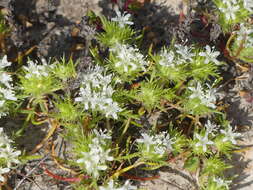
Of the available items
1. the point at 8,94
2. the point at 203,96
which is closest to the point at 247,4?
the point at 203,96

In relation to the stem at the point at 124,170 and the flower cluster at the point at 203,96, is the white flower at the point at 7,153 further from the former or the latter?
the flower cluster at the point at 203,96

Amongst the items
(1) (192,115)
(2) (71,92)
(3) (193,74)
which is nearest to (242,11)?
(3) (193,74)

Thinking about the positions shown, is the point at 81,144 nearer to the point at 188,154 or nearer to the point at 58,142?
the point at 58,142

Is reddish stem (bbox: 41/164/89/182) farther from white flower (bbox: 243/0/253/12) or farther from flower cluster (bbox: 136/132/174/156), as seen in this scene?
white flower (bbox: 243/0/253/12)

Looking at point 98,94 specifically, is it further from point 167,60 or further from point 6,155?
point 6,155

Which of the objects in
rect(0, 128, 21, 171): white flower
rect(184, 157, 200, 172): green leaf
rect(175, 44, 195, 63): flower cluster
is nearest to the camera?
rect(0, 128, 21, 171): white flower

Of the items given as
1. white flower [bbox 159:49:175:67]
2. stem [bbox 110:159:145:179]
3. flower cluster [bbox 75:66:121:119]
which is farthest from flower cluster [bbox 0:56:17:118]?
white flower [bbox 159:49:175:67]

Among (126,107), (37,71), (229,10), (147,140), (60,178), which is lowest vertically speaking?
(60,178)
